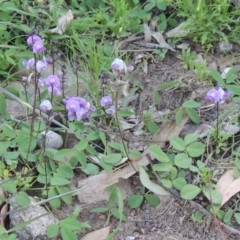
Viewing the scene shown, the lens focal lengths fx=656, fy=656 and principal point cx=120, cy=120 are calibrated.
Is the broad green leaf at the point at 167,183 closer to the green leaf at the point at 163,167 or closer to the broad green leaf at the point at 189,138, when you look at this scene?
the green leaf at the point at 163,167

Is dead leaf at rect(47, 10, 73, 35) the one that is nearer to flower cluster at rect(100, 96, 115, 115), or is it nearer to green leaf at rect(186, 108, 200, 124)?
flower cluster at rect(100, 96, 115, 115)

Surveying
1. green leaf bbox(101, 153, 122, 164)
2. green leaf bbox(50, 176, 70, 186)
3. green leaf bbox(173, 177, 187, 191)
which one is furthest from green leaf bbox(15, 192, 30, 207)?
green leaf bbox(173, 177, 187, 191)

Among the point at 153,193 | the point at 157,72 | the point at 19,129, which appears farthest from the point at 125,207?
the point at 157,72

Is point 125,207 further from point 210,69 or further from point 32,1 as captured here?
point 32,1

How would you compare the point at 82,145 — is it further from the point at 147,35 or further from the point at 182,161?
the point at 147,35

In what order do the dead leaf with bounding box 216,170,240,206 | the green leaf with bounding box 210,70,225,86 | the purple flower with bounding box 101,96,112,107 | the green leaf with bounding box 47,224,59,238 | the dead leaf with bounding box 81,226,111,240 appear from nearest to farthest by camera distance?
the green leaf with bounding box 47,224,59,238 → the dead leaf with bounding box 81,226,111,240 → the dead leaf with bounding box 216,170,240,206 → the purple flower with bounding box 101,96,112,107 → the green leaf with bounding box 210,70,225,86

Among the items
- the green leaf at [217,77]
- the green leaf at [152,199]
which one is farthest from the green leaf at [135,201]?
the green leaf at [217,77]
